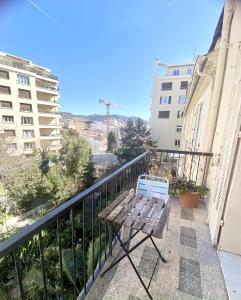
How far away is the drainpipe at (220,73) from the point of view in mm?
2046

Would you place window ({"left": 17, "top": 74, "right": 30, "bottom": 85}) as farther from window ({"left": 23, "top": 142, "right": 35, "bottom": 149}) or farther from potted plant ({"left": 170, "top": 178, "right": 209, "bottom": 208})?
potted plant ({"left": 170, "top": 178, "right": 209, "bottom": 208})

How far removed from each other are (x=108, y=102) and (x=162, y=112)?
23146 millimetres

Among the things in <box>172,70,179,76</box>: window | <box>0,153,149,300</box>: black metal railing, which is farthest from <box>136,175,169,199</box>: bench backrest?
<box>172,70,179,76</box>: window

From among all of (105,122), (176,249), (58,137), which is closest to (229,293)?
(176,249)

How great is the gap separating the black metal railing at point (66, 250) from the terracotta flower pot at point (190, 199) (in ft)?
2.71

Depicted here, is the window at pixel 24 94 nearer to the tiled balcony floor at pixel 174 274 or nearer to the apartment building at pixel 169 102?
the apartment building at pixel 169 102

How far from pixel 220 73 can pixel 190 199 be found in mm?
2076

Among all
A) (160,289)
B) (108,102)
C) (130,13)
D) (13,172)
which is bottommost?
(13,172)

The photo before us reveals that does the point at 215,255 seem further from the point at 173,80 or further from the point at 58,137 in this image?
the point at 58,137

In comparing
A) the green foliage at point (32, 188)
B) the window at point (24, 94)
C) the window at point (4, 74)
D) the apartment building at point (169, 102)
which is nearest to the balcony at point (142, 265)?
the green foliage at point (32, 188)

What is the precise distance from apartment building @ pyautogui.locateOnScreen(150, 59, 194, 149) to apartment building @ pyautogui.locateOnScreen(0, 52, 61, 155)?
14.7m

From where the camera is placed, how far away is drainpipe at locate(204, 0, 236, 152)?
2.05 metres

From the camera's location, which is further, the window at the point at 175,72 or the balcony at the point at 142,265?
the window at the point at 175,72

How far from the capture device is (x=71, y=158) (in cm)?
1200
